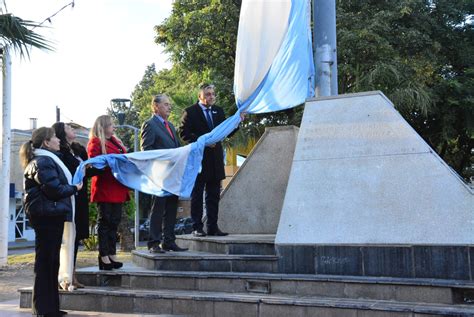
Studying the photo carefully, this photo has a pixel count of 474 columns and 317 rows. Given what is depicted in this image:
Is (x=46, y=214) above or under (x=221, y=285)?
above

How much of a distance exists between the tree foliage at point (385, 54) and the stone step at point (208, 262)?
12223 mm

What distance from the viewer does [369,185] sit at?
503 centimetres

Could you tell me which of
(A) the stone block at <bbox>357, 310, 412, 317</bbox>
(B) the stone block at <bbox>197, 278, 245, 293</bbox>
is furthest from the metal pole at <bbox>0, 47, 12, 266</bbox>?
(A) the stone block at <bbox>357, 310, 412, 317</bbox>

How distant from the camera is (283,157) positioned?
7.43 metres

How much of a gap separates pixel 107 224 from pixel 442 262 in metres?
3.66

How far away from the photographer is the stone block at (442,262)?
14.3ft

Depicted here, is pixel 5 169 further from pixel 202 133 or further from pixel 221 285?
pixel 221 285

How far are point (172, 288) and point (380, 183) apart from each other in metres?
2.46

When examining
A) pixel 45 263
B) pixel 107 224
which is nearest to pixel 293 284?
pixel 107 224

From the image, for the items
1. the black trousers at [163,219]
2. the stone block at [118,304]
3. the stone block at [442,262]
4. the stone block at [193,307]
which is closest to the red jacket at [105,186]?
the black trousers at [163,219]

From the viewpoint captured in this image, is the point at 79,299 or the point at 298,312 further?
the point at 79,299

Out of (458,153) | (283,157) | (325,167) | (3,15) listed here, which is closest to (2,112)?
(3,15)

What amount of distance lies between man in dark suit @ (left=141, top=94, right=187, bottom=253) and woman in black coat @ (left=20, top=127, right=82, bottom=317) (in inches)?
48.4

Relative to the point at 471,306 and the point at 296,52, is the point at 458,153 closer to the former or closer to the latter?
the point at 296,52
